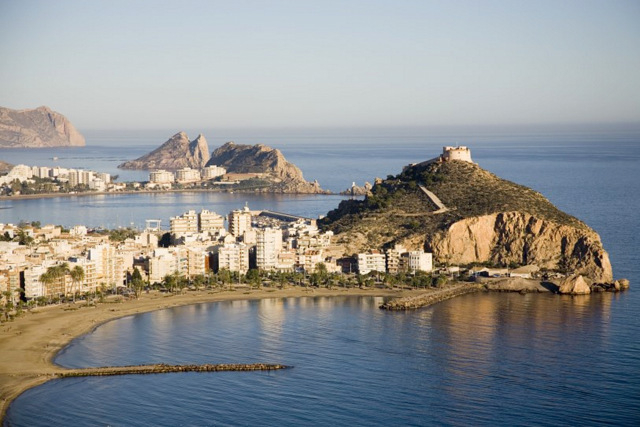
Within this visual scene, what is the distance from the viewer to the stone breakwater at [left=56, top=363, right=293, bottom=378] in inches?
998

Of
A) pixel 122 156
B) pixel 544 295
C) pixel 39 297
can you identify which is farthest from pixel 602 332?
pixel 122 156

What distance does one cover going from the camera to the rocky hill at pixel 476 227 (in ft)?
128

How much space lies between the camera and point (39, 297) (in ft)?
113

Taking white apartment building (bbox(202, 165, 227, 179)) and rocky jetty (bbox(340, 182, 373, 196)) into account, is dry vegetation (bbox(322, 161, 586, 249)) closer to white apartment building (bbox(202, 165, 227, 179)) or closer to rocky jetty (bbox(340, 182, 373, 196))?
rocky jetty (bbox(340, 182, 373, 196))

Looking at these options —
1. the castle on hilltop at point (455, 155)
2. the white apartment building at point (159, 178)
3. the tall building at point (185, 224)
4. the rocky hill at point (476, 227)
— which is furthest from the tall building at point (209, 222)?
the white apartment building at point (159, 178)

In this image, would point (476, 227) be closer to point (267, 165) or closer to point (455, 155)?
point (455, 155)

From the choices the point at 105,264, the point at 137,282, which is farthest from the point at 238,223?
the point at 137,282

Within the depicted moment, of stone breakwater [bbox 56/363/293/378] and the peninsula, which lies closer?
stone breakwater [bbox 56/363/293/378]

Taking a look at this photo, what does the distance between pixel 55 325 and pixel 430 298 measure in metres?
12.0

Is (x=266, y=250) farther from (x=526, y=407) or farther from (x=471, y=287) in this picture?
(x=526, y=407)

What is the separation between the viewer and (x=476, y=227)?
40.3 m

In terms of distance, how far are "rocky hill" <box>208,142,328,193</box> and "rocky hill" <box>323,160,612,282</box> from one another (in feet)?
127

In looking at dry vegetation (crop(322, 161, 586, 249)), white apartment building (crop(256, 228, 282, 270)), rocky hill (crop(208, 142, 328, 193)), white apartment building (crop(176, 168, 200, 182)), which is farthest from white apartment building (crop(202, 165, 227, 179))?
white apartment building (crop(256, 228, 282, 270))

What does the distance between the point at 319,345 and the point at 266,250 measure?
1276 cm
